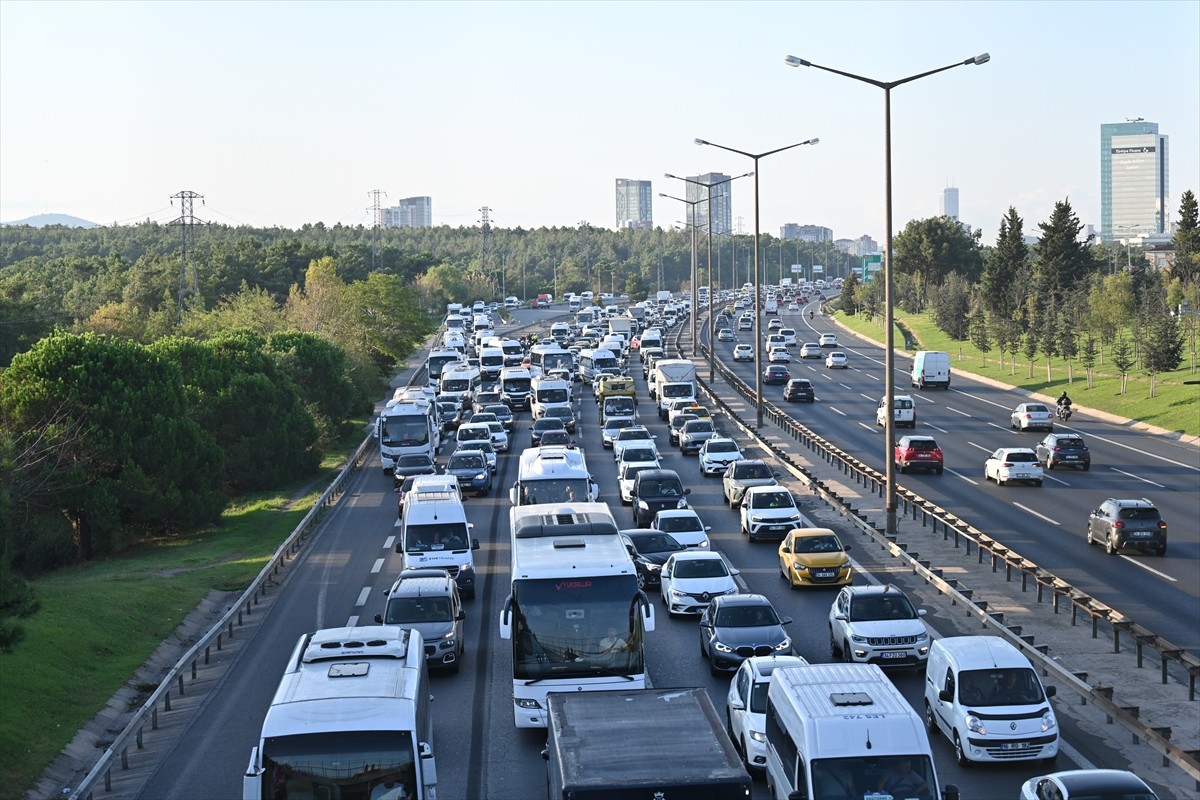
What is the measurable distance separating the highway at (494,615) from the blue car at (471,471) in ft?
1.83

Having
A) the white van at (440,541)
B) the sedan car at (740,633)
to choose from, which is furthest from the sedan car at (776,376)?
the sedan car at (740,633)

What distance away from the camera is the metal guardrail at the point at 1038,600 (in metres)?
19.4

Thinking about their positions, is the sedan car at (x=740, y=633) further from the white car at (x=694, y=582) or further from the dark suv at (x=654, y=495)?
the dark suv at (x=654, y=495)

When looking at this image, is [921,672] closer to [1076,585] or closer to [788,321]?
[1076,585]

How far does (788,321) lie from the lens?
160m

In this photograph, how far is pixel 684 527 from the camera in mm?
34094

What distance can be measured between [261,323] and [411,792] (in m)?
82.0

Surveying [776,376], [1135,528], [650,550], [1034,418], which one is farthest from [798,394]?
[650,550]

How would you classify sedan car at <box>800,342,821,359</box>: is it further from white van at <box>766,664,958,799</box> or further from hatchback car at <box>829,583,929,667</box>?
white van at <box>766,664,958,799</box>

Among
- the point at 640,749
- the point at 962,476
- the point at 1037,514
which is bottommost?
the point at 1037,514

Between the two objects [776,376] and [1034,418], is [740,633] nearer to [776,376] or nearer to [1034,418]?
[1034,418]

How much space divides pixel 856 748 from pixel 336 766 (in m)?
5.38

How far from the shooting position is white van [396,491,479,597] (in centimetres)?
3100

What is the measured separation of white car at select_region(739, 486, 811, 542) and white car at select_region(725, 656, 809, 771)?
16.8 m
